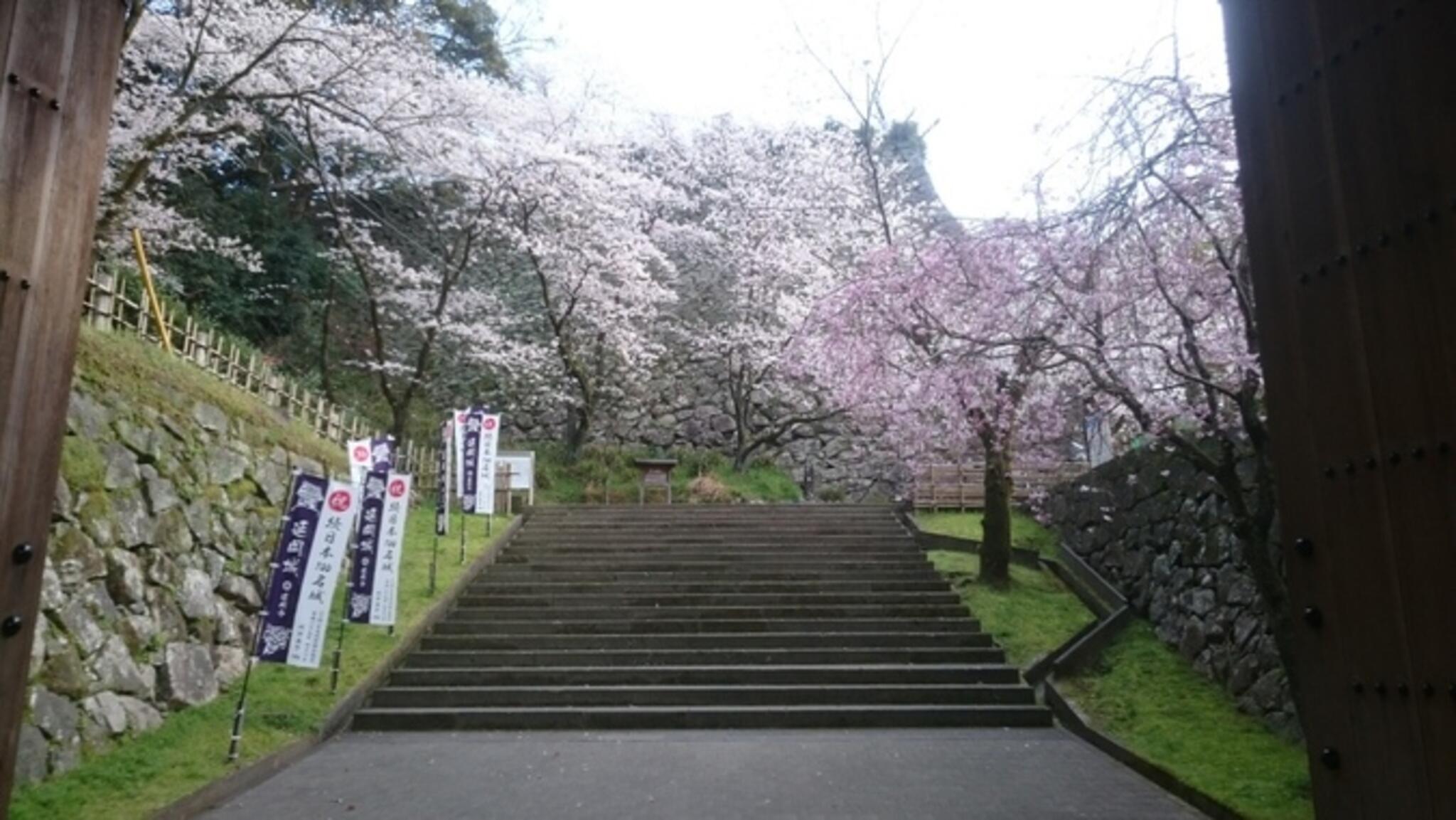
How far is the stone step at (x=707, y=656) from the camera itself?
10.1m

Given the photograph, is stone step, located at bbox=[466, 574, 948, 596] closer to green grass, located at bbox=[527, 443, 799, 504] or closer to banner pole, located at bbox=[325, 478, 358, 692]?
banner pole, located at bbox=[325, 478, 358, 692]

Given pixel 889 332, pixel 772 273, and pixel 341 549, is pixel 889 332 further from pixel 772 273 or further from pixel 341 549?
pixel 772 273

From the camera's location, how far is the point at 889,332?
34.2 feet

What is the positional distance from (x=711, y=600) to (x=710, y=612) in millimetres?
405

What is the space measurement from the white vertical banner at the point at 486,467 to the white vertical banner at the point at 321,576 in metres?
5.26

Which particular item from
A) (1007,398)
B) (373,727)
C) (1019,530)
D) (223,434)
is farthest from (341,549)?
(1019,530)

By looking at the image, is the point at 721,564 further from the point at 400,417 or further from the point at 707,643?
the point at 400,417

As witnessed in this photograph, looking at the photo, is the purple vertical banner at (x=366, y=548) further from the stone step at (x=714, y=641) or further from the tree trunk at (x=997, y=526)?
the tree trunk at (x=997, y=526)

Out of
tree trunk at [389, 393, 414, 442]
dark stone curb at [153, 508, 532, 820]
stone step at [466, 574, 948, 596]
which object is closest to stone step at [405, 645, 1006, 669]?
dark stone curb at [153, 508, 532, 820]

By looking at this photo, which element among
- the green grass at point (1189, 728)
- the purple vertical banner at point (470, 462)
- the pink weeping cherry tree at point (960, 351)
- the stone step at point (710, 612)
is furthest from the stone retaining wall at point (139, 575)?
the green grass at point (1189, 728)

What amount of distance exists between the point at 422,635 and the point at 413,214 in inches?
508

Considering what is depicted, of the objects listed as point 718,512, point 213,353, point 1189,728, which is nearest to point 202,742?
point 213,353

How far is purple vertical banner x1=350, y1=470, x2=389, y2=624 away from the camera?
9.12m

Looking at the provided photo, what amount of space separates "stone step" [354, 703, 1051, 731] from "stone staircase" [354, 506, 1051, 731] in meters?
0.01
